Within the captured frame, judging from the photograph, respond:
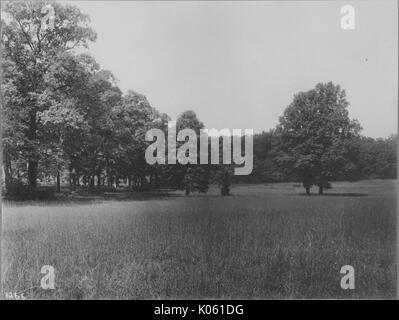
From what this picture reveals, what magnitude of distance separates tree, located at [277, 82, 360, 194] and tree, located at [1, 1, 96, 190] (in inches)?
174

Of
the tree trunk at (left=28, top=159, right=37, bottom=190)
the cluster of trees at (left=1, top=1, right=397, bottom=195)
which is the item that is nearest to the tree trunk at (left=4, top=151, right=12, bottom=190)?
the cluster of trees at (left=1, top=1, right=397, bottom=195)

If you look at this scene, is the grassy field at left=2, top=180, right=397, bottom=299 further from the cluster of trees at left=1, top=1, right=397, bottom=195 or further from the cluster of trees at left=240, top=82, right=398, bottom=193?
the cluster of trees at left=1, top=1, right=397, bottom=195

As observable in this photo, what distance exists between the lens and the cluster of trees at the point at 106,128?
681 centimetres

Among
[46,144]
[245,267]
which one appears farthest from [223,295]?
[46,144]

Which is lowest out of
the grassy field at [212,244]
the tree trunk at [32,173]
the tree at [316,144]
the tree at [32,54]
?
the grassy field at [212,244]

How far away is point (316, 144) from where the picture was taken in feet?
23.5

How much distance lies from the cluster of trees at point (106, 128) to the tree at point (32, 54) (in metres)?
0.02

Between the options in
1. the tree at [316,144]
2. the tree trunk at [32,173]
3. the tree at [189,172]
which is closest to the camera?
the tree at [189,172]

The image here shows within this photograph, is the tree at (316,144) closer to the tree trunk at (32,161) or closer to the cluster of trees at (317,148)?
the cluster of trees at (317,148)

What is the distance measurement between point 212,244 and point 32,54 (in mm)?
5386

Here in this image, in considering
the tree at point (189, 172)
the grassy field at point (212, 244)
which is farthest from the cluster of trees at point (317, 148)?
the tree at point (189, 172)

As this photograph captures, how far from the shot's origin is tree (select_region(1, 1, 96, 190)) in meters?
7.18
